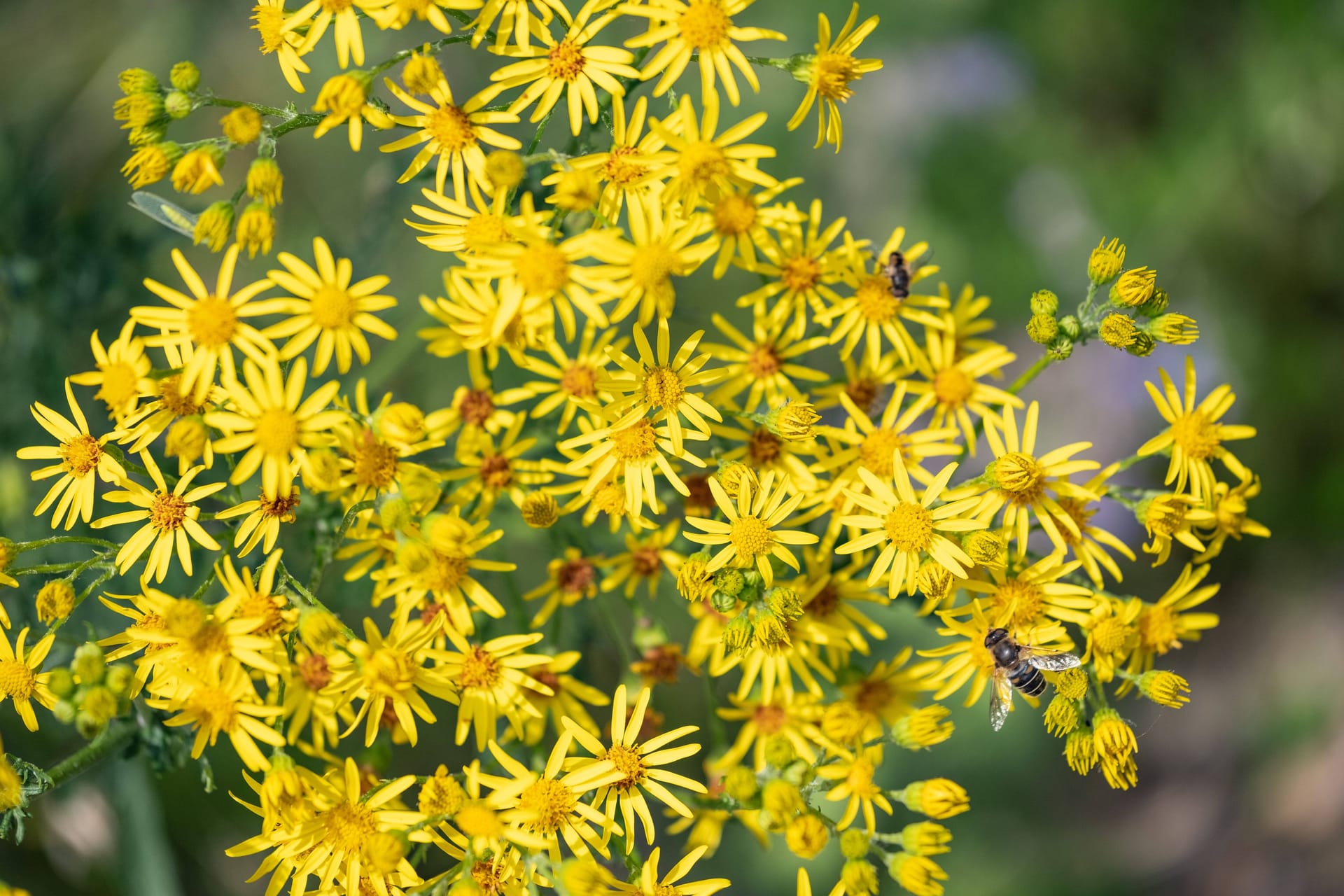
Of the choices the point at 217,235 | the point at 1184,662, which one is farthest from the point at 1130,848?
the point at 217,235

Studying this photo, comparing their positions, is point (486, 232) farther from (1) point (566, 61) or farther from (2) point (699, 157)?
(2) point (699, 157)

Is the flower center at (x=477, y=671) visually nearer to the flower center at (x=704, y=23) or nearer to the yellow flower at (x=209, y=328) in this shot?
the yellow flower at (x=209, y=328)

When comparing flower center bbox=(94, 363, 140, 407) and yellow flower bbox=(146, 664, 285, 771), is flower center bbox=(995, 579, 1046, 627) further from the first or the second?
flower center bbox=(94, 363, 140, 407)

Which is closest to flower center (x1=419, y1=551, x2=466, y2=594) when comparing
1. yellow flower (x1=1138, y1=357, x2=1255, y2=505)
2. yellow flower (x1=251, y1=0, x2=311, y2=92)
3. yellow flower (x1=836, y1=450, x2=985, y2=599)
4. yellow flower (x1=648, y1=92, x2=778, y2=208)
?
yellow flower (x1=836, y1=450, x2=985, y2=599)

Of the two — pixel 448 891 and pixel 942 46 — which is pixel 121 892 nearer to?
pixel 448 891

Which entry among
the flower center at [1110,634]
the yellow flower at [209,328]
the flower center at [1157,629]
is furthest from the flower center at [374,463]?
the flower center at [1157,629]

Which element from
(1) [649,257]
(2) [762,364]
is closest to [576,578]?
(2) [762,364]
